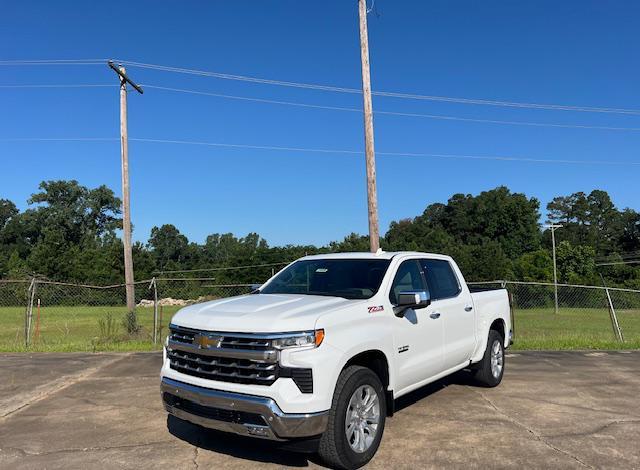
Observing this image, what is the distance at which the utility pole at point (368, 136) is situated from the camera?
42.2 ft

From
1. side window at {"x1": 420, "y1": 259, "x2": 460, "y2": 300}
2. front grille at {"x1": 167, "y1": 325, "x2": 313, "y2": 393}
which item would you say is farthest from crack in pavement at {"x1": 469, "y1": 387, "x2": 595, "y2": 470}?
front grille at {"x1": 167, "y1": 325, "x2": 313, "y2": 393}

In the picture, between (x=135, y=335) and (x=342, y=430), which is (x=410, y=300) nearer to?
(x=342, y=430)

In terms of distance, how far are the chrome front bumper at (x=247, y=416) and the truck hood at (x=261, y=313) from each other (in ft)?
1.78

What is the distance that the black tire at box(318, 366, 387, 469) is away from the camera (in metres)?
4.42

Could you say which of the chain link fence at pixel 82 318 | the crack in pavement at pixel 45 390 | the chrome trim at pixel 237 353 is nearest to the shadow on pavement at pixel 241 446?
the chrome trim at pixel 237 353

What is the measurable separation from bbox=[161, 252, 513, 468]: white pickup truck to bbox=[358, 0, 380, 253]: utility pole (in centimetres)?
655

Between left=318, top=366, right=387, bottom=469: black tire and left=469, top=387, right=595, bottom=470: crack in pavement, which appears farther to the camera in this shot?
left=469, top=387, right=595, bottom=470: crack in pavement

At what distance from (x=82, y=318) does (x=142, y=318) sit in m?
3.18

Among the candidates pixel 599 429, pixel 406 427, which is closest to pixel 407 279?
pixel 406 427

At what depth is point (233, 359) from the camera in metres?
4.52

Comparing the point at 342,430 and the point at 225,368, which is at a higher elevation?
the point at 225,368

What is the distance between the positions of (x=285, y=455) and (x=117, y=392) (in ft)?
12.0

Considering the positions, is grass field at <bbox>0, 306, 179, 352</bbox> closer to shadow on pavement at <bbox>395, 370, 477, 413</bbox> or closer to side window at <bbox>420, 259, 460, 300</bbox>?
shadow on pavement at <bbox>395, 370, 477, 413</bbox>

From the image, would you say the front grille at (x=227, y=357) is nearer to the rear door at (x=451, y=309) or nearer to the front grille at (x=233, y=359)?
the front grille at (x=233, y=359)
